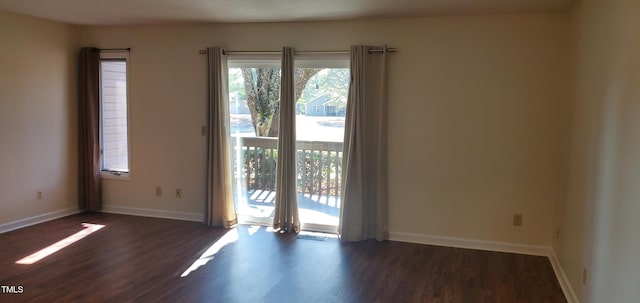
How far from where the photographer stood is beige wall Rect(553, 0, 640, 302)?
2.07 meters

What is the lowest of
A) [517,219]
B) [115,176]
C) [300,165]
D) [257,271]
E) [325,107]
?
[257,271]

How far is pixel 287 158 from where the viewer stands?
14.9 ft

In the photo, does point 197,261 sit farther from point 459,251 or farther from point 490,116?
point 490,116

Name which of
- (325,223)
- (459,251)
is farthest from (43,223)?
(459,251)

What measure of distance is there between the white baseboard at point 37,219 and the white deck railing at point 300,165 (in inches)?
81.7

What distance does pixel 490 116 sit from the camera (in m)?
4.04

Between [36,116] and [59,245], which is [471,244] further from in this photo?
[36,116]

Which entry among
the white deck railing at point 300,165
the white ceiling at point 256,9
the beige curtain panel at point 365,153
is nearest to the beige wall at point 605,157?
the white ceiling at point 256,9

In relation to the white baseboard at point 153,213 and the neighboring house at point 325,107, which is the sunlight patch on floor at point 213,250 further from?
the neighboring house at point 325,107

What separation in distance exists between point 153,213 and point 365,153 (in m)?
2.68

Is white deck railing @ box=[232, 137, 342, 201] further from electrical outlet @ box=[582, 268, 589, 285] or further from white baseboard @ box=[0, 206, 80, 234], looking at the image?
electrical outlet @ box=[582, 268, 589, 285]

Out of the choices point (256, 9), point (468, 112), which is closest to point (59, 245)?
point (256, 9)

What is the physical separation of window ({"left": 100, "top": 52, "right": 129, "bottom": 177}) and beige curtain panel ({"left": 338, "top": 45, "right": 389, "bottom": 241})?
274 cm

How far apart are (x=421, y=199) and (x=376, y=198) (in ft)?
1.44
